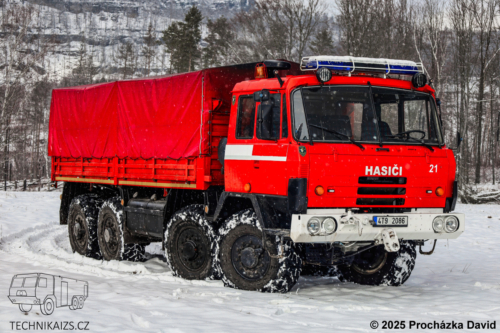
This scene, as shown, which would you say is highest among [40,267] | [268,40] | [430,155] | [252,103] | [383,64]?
[268,40]

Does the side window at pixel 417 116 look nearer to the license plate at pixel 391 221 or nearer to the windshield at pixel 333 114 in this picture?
the windshield at pixel 333 114

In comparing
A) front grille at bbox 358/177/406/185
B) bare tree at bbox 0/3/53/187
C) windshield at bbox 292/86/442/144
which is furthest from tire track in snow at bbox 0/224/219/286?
bare tree at bbox 0/3/53/187

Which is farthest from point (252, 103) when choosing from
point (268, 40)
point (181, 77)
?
point (268, 40)

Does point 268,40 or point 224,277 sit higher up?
→ point 268,40

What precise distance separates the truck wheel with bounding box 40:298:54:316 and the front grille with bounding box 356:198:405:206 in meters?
3.84

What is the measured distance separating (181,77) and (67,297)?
408 centimetres

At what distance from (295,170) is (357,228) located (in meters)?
1.05

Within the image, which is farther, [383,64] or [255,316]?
[383,64]

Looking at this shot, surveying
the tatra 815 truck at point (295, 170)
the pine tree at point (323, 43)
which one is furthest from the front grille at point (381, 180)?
the pine tree at point (323, 43)

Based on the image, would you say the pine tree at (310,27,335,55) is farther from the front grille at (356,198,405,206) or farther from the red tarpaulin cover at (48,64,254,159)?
the front grille at (356,198,405,206)

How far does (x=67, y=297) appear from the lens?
7.07m

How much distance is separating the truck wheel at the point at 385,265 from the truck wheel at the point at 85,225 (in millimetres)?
5907

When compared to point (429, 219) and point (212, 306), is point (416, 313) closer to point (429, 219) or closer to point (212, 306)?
point (429, 219)

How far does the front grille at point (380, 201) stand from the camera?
24.7 ft
